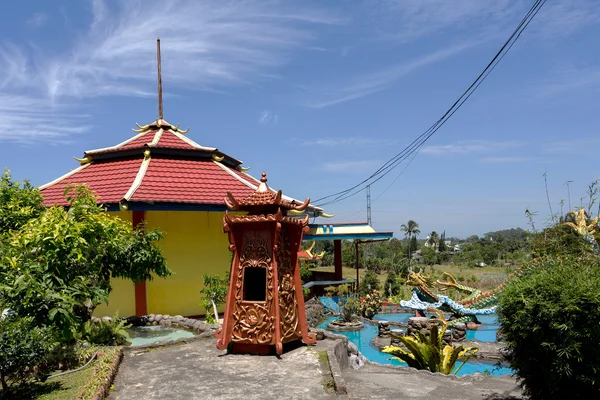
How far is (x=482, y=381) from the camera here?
7828 millimetres

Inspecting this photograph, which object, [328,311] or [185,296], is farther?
[328,311]

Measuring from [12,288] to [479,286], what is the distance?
28.1 meters

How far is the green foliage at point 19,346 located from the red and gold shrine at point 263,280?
3030mm

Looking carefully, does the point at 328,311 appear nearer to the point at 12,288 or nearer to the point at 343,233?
the point at 343,233

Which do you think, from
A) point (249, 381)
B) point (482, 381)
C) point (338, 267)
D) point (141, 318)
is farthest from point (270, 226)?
point (338, 267)

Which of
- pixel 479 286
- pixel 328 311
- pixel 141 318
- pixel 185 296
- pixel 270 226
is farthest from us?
pixel 479 286

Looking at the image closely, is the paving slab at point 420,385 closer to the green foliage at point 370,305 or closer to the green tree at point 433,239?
the green foliage at point 370,305

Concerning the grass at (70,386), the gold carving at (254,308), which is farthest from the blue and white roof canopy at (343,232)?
the grass at (70,386)

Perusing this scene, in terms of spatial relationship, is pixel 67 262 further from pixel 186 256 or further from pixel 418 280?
pixel 418 280

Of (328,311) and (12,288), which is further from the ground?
(12,288)

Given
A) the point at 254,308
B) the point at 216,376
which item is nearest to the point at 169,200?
the point at 254,308

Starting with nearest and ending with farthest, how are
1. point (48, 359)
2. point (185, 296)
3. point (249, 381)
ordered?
point (249, 381) → point (48, 359) → point (185, 296)

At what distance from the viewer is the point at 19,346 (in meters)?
5.61

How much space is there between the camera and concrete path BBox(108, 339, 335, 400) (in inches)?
244
